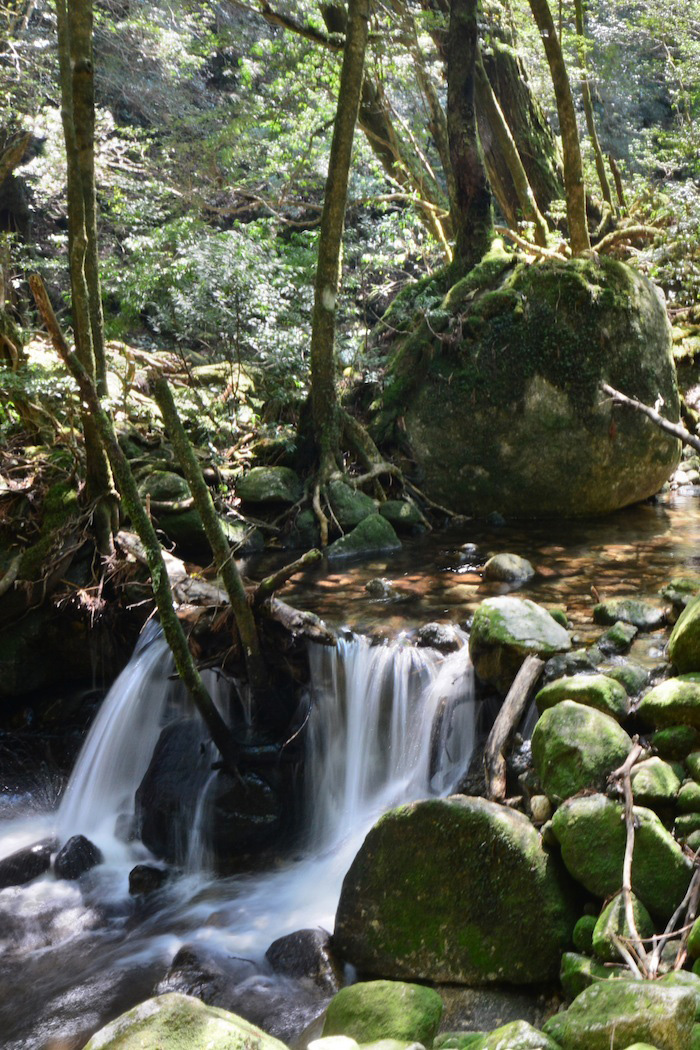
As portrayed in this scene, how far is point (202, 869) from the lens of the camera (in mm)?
4934

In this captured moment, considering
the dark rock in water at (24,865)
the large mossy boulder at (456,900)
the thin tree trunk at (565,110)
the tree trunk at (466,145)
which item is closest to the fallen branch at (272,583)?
the large mossy boulder at (456,900)

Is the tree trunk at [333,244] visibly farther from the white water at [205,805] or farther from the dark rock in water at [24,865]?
the dark rock in water at [24,865]

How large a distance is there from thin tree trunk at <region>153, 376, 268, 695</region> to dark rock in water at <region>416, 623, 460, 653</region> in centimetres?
125

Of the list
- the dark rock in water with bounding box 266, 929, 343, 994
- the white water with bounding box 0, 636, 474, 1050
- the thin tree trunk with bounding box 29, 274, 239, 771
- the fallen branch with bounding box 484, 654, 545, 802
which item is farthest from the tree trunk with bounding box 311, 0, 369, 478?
the dark rock in water with bounding box 266, 929, 343, 994

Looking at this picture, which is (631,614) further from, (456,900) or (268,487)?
(268,487)

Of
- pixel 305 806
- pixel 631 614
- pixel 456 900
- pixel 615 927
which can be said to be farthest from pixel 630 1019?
pixel 631 614

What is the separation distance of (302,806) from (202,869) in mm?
721

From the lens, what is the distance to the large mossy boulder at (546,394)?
9.12 metres

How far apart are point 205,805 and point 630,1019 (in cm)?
338

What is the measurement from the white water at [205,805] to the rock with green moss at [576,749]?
3.48ft

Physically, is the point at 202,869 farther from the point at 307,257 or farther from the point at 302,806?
the point at 307,257

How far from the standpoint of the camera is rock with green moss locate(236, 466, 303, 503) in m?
9.12

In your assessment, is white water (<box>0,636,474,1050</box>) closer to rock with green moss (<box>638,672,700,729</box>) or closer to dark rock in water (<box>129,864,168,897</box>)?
dark rock in water (<box>129,864,168,897</box>)

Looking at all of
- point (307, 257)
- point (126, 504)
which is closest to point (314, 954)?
point (126, 504)
